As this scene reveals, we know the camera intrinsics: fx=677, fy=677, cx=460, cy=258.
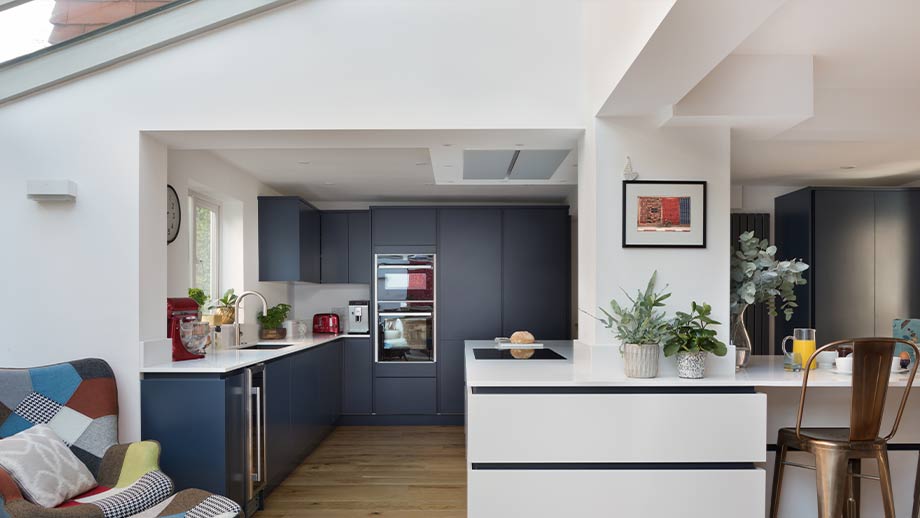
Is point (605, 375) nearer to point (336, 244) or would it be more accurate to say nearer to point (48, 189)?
point (48, 189)

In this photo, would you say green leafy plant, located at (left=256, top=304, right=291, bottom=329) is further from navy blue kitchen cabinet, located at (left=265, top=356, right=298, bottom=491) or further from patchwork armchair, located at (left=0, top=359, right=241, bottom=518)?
patchwork armchair, located at (left=0, top=359, right=241, bottom=518)

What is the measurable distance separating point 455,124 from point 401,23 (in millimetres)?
575

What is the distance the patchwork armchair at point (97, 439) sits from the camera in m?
2.66

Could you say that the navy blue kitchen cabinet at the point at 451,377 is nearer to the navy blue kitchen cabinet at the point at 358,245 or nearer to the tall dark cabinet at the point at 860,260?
the navy blue kitchen cabinet at the point at 358,245

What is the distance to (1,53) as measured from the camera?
3246 millimetres

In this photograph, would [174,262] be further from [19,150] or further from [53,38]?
[53,38]

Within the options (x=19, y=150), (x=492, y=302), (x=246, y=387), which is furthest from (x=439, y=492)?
(x=19, y=150)

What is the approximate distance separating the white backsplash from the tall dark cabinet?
4229 millimetres

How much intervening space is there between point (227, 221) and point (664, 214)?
12.0ft

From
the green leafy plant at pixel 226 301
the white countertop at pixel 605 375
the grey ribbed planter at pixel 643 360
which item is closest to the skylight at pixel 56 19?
the green leafy plant at pixel 226 301

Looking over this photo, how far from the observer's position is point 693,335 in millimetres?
3031

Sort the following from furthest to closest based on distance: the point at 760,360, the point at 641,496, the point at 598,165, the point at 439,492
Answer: the point at 439,492
the point at 760,360
the point at 598,165
the point at 641,496

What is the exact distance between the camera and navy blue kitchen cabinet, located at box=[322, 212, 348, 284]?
675 cm

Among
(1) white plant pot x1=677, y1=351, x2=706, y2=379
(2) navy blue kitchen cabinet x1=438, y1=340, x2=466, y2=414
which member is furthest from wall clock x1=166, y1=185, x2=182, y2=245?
(1) white plant pot x1=677, y1=351, x2=706, y2=379
